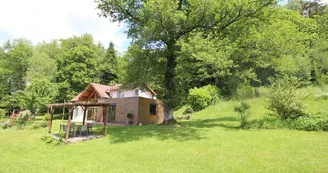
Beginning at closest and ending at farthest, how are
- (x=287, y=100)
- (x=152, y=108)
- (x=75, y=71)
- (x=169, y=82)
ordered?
(x=287, y=100) → (x=169, y=82) → (x=152, y=108) → (x=75, y=71)

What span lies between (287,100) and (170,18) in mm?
8675

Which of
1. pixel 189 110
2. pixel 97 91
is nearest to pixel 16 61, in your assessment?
pixel 97 91

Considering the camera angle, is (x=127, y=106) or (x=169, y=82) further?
(x=127, y=106)

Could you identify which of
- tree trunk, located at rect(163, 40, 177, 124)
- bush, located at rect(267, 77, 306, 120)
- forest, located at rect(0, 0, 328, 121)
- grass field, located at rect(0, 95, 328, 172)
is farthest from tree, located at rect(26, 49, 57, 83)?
bush, located at rect(267, 77, 306, 120)

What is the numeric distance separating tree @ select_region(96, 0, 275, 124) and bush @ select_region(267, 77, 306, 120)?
223 inches

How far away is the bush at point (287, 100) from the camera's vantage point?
40.6 ft

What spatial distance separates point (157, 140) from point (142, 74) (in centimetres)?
605

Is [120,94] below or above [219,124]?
above

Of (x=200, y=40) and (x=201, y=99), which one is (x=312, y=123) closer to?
(x=200, y=40)

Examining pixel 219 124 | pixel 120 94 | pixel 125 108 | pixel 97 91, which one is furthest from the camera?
pixel 97 91

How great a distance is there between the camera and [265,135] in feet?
35.8

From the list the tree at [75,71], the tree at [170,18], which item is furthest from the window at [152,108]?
the tree at [75,71]

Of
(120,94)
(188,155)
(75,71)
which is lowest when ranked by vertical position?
(188,155)

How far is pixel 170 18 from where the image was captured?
41.9 ft
